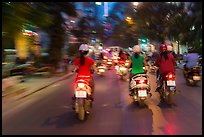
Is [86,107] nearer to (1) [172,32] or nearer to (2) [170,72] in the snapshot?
(2) [170,72]

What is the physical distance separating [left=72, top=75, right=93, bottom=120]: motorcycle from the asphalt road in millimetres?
189

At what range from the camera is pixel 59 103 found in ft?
35.0

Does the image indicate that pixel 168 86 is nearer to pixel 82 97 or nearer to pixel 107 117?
pixel 107 117

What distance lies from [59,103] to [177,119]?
407 centimetres

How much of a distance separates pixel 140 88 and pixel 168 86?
0.86 meters

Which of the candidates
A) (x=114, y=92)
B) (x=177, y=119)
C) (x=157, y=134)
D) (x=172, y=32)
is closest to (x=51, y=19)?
(x=157, y=134)

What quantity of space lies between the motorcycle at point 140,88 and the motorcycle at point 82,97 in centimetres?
173

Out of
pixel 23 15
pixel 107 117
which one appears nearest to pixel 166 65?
pixel 107 117

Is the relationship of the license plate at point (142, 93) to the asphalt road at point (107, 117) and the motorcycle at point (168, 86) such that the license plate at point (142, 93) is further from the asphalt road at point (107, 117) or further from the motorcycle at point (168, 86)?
the motorcycle at point (168, 86)

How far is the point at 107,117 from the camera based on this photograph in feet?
26.8

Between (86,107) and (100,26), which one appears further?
(100,26)

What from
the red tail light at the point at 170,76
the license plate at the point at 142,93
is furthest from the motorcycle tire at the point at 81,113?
the red tail light at the point at 170,76

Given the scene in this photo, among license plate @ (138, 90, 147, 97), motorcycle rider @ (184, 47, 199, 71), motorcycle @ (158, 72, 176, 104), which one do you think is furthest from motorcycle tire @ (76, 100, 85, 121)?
motorcycle rider @ (184, 47, 199, 71)

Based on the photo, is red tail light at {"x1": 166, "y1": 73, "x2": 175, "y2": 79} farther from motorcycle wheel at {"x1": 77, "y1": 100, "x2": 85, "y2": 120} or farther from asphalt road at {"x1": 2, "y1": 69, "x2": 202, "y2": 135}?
motorcycle wheel at {"x1": 77, "y1": 100, "x2": 85, "y2": 120}
